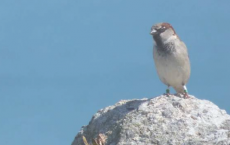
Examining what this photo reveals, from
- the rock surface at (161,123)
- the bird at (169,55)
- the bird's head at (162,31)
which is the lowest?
the rock surface at (161,123)

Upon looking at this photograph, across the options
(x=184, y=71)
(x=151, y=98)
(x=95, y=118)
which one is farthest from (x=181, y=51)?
(x=95, y=118)

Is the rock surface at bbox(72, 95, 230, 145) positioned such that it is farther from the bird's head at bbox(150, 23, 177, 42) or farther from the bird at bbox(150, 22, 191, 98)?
the bird's head at bbox(150, 23, 177, 42)

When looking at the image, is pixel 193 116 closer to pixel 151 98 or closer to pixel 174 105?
pixel 174 105

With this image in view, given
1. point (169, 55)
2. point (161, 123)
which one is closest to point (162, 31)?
point (169, 55)

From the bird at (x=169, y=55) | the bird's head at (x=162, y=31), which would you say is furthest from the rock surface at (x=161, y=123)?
the bird's head at (x=162, y=31)

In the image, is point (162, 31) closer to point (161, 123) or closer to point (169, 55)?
point (169, 55)

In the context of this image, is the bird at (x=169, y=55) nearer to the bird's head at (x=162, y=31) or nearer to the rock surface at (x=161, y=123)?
the bird's head at (x=162, y=31)

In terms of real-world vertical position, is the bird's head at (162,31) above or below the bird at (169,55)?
above
